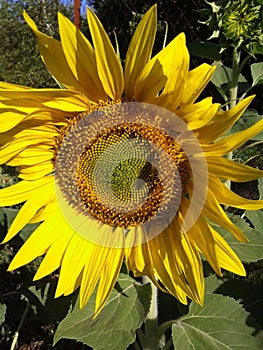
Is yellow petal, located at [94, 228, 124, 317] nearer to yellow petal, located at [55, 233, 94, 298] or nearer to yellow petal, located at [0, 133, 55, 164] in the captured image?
yellow petal, located at [55, 233, 94, 298]

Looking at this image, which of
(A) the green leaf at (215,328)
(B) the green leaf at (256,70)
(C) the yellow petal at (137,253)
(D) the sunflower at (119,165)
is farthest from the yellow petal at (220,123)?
(B) the green leaf at (256,70)

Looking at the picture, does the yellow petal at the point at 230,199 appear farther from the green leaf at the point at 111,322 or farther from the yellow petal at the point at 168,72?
the green leaf at the point at 111,322

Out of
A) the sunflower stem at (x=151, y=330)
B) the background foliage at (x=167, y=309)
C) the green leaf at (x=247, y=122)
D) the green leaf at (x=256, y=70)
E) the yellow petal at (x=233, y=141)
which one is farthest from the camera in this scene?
the green leaf at (x=256, y=70)

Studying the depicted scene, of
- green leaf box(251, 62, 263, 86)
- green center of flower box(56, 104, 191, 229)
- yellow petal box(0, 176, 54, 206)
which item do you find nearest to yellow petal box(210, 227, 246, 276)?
green center of flower box(56, 104, 191, 229)

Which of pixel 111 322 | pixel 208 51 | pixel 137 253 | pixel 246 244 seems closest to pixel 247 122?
pixel 208 51

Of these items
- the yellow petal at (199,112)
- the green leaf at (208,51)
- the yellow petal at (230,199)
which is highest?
the green leaf at (208,51)

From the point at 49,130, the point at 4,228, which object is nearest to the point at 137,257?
the point at 49,130

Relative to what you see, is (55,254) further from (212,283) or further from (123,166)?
(212,283)
